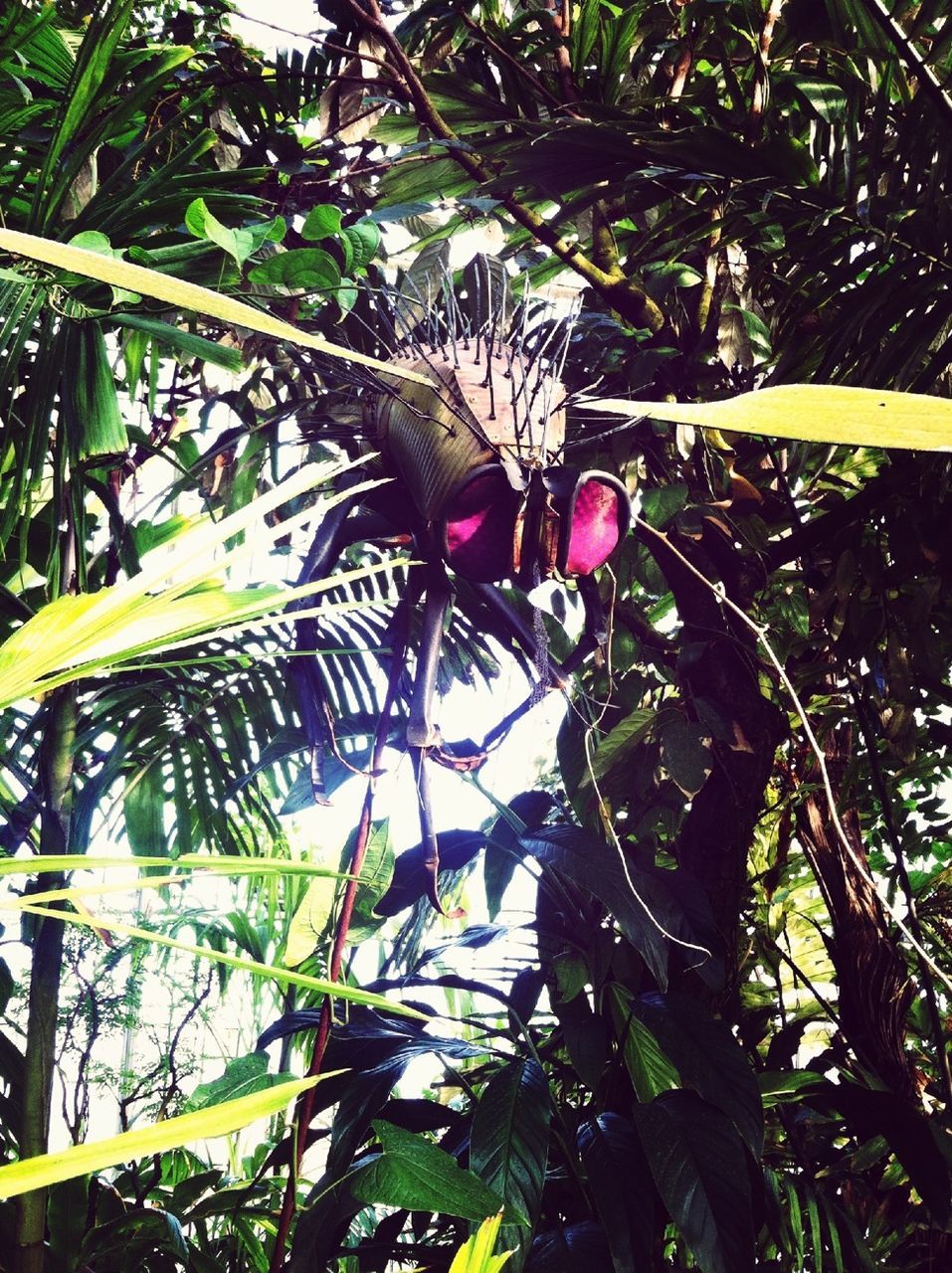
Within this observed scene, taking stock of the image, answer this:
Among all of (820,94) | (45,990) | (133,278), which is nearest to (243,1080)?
(45,990)

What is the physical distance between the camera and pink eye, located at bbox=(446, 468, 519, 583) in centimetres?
48

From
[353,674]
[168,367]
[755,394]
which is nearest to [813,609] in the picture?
[353,674]

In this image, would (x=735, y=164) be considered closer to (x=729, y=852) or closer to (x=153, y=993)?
(x=729, y=852)

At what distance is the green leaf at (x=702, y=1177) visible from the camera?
70cm

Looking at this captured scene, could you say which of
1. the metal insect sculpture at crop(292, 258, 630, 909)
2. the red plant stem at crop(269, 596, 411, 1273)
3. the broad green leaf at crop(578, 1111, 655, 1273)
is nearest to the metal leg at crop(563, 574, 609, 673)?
the metal insect sculpture at crop(292, 258, 630, 909)

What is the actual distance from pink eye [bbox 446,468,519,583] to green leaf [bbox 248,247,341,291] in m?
0.25

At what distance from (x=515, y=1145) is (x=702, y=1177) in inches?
5.5

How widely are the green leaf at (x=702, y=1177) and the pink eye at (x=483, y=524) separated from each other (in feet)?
1.63

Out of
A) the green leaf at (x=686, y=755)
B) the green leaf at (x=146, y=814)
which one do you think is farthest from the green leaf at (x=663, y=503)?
the green leaf at (x=146, y=814)

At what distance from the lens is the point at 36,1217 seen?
0.83m

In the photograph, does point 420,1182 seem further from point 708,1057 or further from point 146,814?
point 146,814

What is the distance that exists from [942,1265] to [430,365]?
3.34 feet

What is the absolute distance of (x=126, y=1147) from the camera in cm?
19

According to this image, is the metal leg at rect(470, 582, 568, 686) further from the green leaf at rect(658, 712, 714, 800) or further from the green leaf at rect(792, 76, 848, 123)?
the green leaf at rect(792, 76, 848, 123)
